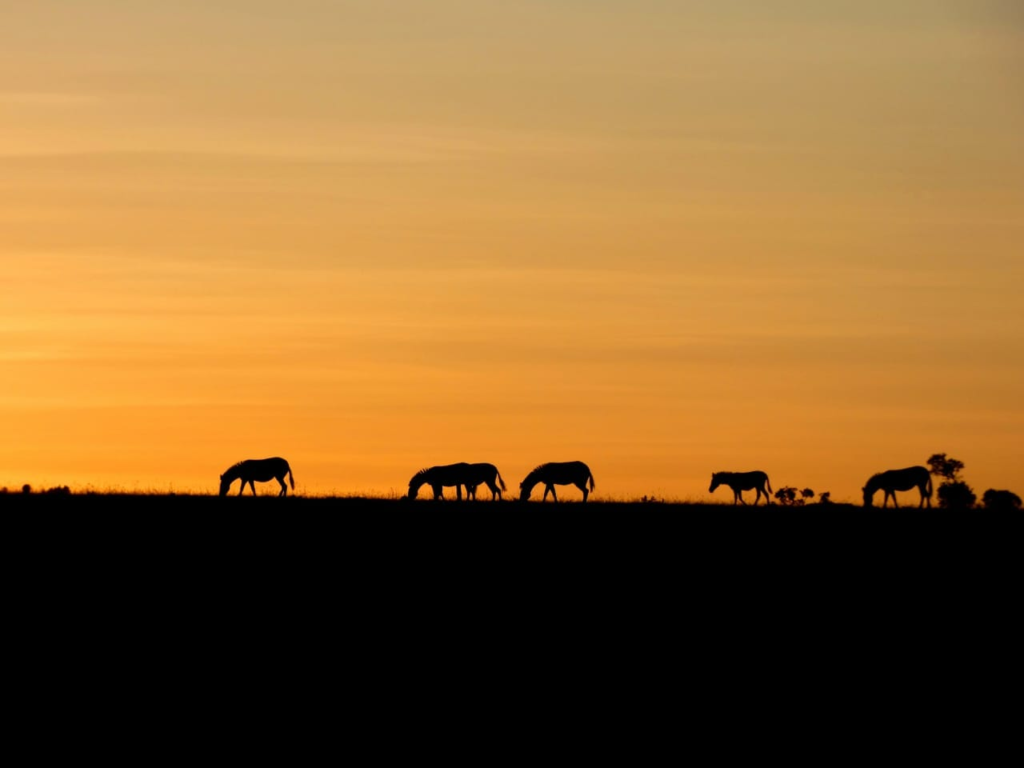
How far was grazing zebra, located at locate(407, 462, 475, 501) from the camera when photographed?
57.0m

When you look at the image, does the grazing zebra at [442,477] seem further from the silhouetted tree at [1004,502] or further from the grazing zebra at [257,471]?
the silhouetted tree at [1004,502]

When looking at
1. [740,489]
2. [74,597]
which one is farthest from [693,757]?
[740,489]

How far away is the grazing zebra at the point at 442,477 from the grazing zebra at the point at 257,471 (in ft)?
12.7

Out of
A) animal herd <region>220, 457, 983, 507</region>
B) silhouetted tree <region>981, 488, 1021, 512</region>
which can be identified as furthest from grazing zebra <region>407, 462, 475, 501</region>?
silhouetted tree <region>981, 488, 1021, 512</region>

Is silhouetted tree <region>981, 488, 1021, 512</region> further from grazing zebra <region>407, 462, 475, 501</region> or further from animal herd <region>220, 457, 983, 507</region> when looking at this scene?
grazing zebra <region>407, 462, 475, 501</region>

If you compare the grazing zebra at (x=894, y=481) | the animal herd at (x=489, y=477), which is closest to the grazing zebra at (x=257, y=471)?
the animal herd at (x=489, y=477)

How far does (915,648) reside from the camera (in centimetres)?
3094

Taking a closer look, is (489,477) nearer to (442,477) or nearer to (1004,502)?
(442,477)

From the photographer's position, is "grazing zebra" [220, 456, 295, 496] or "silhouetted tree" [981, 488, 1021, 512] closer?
"silhouetted tree" [981, 488, 1021, 512]

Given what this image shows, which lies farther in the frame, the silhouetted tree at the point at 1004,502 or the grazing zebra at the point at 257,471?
the grazing zebra at the point at 257,471

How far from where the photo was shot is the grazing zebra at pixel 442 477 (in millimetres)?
57000

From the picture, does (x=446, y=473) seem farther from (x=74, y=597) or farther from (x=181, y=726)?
(x=181, y=726)

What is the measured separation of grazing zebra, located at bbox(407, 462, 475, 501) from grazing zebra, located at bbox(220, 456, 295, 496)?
386cm

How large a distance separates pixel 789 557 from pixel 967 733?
15373 millimetres
